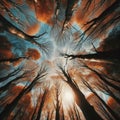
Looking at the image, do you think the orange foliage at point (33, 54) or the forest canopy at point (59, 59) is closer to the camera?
the forest canopy at point (59, 59)

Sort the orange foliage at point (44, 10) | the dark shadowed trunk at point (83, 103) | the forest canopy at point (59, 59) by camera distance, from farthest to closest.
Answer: the dark shadowed trunk at point (83, 103)
the forest canopy at point (59, 59)
the orange foliage at point (44, 10)

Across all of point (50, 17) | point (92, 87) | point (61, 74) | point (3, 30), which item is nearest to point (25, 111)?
point (61, 74)

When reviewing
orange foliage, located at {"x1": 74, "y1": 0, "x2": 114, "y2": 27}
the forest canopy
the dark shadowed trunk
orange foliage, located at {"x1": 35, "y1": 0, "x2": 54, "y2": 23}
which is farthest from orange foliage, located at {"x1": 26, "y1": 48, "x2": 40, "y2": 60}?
orange foliage, located at {"x1": 74, "y1": 0, "x2": 114, "y2": 27}

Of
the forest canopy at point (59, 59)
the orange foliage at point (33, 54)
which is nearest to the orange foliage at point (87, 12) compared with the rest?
the forest canopy at point (59, 59)

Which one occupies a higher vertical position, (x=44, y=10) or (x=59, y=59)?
(x=44, y=10)

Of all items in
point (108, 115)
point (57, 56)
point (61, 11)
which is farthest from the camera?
point (108, 115)

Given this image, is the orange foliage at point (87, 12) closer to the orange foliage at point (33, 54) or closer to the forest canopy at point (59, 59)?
the forest canopy at point (59, 59)

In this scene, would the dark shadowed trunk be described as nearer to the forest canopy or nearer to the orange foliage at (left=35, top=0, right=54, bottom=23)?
the forest canopy

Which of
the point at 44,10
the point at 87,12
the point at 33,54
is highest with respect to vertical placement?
the point at 44,10

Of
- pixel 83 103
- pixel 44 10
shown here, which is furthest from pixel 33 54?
pixel 83 103

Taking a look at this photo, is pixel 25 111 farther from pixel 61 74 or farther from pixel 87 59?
pixel 87 59

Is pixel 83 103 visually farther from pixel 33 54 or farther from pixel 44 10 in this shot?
pixel 44 10
